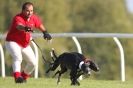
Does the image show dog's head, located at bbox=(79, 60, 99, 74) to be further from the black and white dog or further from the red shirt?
the red shirt

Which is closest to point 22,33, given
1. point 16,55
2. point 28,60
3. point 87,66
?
point 16,55

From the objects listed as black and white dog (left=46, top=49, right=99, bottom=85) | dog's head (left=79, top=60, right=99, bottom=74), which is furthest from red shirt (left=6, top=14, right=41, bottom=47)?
dog's head (left=79, top=60, right=99, bottom=74)

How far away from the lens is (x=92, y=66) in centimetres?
1313

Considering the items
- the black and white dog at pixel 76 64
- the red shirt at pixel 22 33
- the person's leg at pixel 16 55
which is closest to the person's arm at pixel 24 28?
the red shirt at pixel 22 33

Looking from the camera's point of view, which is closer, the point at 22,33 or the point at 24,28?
the point at 24,28

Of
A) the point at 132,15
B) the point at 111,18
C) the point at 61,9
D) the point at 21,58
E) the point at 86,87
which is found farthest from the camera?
the point at 132,15

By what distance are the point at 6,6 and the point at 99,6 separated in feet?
37.6

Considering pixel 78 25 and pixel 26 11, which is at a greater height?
pixel 26 11

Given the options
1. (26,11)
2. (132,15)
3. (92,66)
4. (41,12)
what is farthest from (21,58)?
(132,15)

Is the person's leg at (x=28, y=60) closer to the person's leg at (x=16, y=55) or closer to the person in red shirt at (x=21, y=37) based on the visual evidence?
the person in red shirt at (x=21, y=37)

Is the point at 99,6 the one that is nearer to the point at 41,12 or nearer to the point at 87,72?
the point at 41,12

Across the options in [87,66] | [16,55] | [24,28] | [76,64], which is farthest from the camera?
[16,55]

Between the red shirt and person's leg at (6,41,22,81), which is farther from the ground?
the red shirt

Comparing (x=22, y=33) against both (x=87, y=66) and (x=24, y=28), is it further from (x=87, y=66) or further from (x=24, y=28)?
(x=87, y=66)
